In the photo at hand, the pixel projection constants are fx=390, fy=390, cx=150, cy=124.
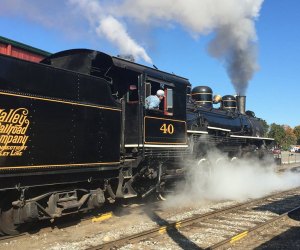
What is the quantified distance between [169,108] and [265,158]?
9978 mm

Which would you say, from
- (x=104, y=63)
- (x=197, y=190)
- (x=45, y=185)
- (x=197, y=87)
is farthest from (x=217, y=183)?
(x=45, y=185)

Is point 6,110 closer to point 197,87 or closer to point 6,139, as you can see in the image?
point 6,139

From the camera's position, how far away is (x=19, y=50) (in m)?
13.0

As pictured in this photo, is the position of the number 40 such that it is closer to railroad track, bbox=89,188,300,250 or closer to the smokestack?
railroad track, bbox=89,188,300,250

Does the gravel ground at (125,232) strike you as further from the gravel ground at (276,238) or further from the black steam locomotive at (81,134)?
the black steam locomotive at (81,134)

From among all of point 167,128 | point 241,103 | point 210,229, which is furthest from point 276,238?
point 241,103

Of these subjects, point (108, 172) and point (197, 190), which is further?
point (197, 190)

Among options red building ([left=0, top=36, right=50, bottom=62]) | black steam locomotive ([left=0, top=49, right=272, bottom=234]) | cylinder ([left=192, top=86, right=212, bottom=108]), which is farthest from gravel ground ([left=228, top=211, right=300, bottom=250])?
red building ([left=0, top=36, right=50, bottom=62])

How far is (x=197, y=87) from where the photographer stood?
15.0 meters

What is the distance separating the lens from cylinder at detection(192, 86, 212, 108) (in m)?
14.7

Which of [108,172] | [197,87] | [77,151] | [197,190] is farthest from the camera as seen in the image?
[197,87]

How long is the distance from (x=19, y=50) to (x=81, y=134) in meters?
7.28

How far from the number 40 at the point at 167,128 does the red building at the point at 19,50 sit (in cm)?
619

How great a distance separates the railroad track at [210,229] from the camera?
642 centimetres
